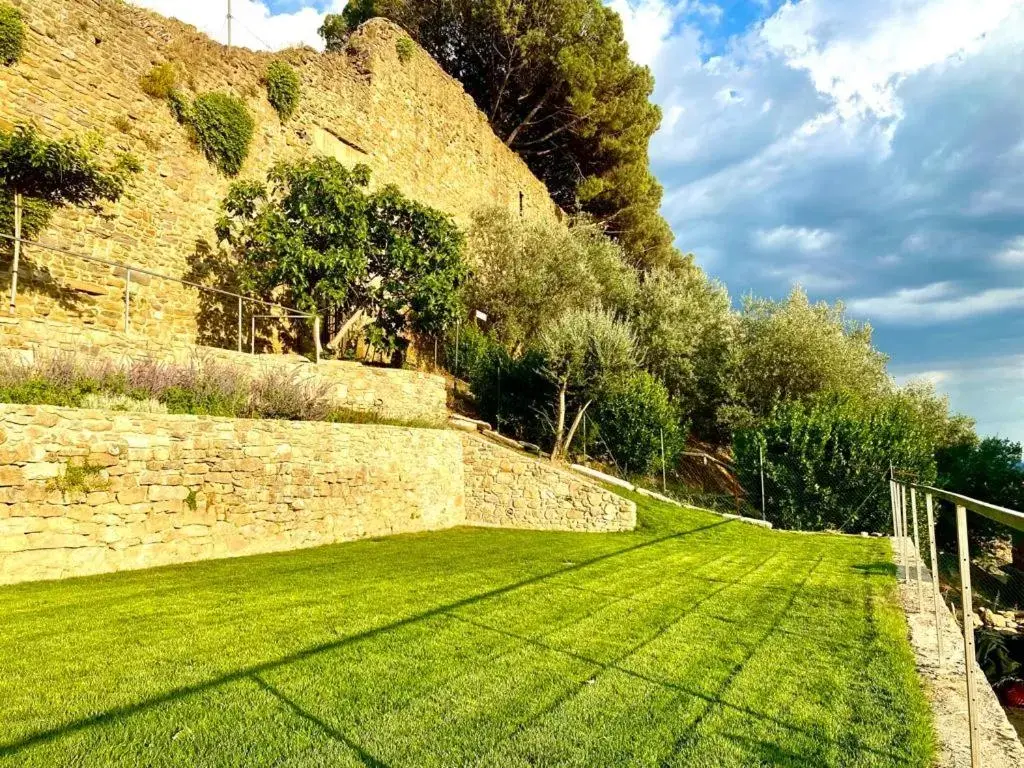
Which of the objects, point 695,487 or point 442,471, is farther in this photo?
point 695,487

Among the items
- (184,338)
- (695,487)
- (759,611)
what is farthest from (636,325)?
(759,611)

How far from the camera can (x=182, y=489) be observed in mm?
7938

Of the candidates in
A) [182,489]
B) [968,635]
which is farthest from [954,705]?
[182,489]

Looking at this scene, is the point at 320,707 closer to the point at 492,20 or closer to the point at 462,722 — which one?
the point at 462,722

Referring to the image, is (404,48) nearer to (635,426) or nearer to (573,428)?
(573,428)

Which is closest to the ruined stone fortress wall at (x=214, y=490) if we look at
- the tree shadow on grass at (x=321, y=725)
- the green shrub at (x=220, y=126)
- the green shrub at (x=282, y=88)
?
the tree shadow on grass at (x=321, y=725)

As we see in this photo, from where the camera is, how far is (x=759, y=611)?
5.99 meters

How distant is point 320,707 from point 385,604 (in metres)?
2.41

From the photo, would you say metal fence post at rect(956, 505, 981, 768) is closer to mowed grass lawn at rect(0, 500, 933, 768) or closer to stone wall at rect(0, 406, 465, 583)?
mowed grass lawn at rect(0, 500, 933, 768)

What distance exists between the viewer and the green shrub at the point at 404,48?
74.6 feet

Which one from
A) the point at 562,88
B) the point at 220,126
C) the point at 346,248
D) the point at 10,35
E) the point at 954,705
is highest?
the point at 562,88

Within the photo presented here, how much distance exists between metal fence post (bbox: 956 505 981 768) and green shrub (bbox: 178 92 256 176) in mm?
16861

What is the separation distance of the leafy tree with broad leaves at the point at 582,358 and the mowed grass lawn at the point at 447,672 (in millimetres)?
8962

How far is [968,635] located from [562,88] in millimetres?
29711
